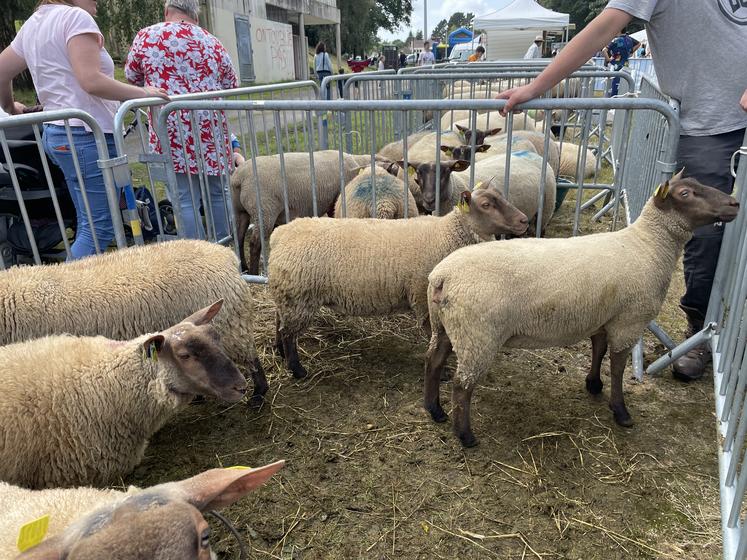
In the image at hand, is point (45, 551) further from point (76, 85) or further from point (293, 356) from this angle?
point (76, 85)

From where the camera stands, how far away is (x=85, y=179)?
371 centimetres

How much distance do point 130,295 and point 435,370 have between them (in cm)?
179

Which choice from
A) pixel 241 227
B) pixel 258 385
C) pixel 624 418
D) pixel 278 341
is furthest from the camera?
pixel 241 227

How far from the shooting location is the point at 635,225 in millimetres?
2979

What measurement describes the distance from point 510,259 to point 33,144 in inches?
161

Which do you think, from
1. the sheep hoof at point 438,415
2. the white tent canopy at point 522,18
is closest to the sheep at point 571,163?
the sheep hoof at point 438,415

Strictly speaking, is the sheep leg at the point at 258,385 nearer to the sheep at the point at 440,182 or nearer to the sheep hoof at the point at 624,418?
the sheep at the point at 440,182

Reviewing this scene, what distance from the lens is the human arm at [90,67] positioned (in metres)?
3.30

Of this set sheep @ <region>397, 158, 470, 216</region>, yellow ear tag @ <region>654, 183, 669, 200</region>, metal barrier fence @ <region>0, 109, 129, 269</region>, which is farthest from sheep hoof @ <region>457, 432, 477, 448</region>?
metal barrier fence @ <region>0, 109, 129, 269</region>

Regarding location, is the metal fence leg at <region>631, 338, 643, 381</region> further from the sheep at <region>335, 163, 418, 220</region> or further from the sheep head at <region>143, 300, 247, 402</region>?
the sheep head at <region>143, 300, 247, 402</region>

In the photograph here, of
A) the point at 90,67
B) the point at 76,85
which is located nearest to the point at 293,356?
the point at 90,67

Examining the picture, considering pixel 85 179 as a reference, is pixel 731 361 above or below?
below

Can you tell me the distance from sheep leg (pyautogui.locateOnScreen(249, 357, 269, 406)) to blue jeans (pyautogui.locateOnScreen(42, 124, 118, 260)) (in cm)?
158

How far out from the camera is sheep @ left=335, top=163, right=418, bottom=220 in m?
4.34
